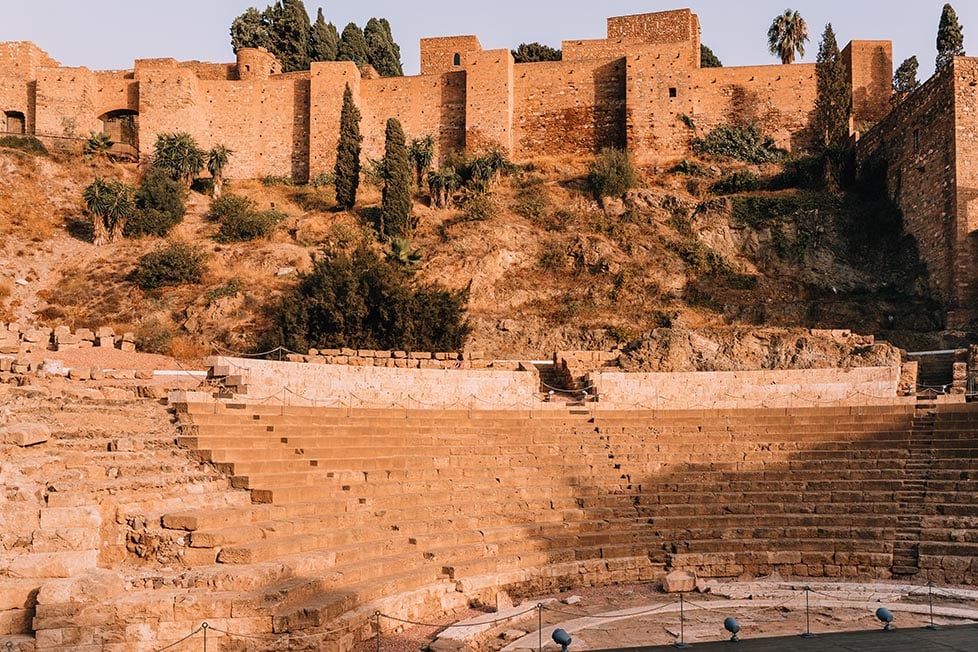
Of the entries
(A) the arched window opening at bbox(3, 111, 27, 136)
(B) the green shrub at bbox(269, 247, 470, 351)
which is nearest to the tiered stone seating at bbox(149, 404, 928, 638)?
(B) the green shrub at bbox(269, 247, 470, 351)

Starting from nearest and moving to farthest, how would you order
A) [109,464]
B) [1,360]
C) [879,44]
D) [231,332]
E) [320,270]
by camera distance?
[109,464], [1,360], [320,270], [231,332], [879,44]

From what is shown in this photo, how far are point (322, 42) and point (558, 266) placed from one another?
2650 cm

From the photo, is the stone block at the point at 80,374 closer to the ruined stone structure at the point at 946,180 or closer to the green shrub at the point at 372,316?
the green shrub at the point at 372,316

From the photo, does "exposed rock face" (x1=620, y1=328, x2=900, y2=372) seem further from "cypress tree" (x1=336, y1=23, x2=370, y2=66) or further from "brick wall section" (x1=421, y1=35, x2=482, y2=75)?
"cypress tree" (x1=336, y1=23, x2=370, y2=66)

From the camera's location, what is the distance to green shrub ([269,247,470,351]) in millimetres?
19875

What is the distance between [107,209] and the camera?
28.8 m

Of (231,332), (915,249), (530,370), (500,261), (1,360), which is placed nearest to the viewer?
(1,360)

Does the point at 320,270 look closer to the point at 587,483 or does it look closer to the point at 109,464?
the point at 587,483

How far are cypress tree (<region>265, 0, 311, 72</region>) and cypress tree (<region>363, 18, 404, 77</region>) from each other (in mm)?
5799

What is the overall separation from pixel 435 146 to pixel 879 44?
17804 mm

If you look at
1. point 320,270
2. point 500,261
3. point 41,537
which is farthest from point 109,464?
point 500,261

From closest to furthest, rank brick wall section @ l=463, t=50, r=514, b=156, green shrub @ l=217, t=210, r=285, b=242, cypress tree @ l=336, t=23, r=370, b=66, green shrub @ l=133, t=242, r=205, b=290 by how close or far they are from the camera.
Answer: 1. green shrub @ l=133, t=242, r=205, b=290
2. green shrub @ l=217, t=210, r=285, b=242
3. brick wall section @ l=463, t=50, r=514, b=156
4. cypress tree @ l=336, t=23, r=370, b=66

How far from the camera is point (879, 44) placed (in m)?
33.2

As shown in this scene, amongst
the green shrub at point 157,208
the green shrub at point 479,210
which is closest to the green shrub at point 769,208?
the green shrub at point 479,210
